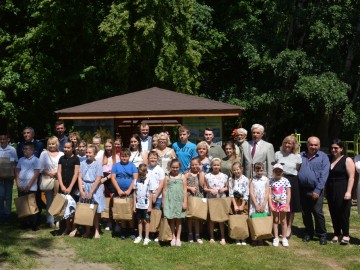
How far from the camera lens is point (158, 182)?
7.91 meters

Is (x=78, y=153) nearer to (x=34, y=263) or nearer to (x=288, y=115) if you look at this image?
(x=34, y=263)

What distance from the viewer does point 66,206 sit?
26.5 ft

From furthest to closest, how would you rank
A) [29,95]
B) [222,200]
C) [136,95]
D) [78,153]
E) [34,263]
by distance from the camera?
Result: [29,95] → [136,95] → [78,153] → [222,200] → [34,263]

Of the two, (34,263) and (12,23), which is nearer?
(34,263)

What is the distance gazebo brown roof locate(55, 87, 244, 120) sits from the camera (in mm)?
11578

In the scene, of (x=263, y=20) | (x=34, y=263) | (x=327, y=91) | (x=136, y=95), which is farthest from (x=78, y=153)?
(x=263, y=20)

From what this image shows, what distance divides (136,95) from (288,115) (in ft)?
42.0

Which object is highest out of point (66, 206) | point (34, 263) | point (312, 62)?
point (312, 62)

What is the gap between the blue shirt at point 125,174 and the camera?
26.5ft

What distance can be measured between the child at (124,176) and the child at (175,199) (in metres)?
0.58

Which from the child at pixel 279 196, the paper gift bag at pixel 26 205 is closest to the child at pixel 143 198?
the paper gift bag at pixel 26 205

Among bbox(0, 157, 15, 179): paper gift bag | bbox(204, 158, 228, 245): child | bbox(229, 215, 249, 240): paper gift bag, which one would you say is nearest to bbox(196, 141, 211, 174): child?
bbox(204, 158, 228, 245): child

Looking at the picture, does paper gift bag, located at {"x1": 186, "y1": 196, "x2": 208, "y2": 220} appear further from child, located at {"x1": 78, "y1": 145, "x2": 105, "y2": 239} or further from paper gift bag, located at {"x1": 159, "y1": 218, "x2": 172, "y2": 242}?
child, located at {"x1": 78, "y1": 145, "x2": 105, "y2": 239}

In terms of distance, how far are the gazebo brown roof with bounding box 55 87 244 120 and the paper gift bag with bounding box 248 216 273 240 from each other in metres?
4.29
